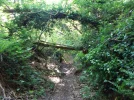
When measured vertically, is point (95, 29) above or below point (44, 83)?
above

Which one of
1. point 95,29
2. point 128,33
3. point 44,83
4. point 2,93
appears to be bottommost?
point 44,83

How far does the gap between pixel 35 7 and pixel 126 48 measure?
5.50 m

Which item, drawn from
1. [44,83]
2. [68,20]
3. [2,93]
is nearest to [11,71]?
[2,93]

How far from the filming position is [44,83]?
6996 millimetres

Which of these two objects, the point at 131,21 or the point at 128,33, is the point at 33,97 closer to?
the point at 128,33

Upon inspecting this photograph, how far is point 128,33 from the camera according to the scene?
4934 millimetres

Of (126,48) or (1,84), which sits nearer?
(126,48)

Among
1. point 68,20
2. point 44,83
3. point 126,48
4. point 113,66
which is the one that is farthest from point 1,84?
point 68,20

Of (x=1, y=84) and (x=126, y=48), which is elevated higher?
(x=126, y=48)

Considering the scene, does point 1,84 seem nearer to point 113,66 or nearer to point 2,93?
point 2,93

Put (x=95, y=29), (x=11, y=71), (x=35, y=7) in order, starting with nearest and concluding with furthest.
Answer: (x=11, y=71) < (x=35, y=7) < (x=95, y=29)

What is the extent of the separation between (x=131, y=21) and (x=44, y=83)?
3.99 meters

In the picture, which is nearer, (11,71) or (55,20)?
(11,71)

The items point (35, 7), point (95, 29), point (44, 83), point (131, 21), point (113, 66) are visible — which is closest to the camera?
point (113, 66)
